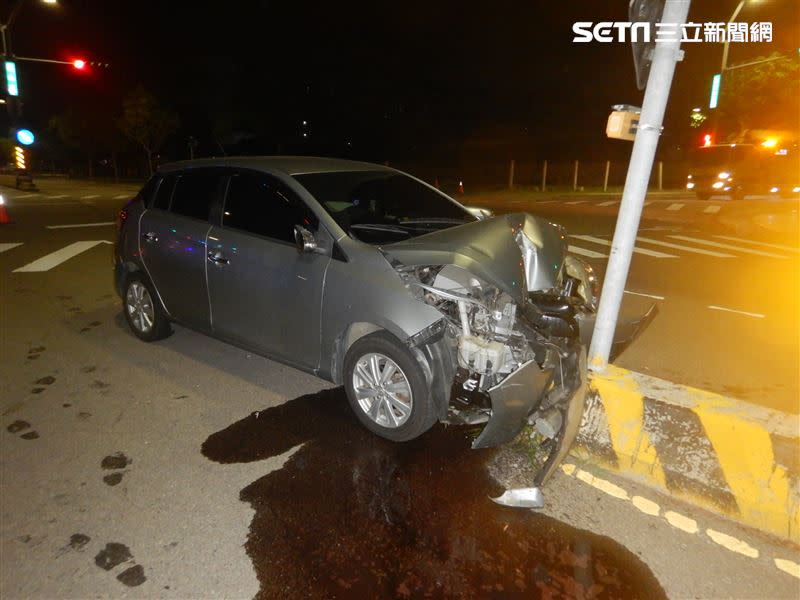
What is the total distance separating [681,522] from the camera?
3.09m

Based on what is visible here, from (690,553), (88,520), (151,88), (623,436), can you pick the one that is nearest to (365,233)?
(623,436)

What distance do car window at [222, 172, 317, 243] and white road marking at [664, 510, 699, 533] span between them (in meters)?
2.84

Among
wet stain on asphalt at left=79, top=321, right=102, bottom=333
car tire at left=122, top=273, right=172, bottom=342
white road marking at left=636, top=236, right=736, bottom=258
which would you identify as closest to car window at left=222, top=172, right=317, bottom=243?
car tire at left=122, top=273, right=172, bottom=342

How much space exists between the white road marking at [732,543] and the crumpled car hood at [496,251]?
1.59 meters

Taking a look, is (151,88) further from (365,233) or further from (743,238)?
(365,233)

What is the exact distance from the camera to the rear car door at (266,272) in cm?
410

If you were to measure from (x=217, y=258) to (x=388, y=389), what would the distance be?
1.87m

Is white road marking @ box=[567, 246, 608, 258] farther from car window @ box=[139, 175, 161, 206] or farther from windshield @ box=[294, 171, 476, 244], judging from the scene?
car window @ box=[139, 175, 161, 206]

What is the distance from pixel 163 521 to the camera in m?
3.02

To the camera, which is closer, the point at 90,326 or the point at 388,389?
the point at 388,389

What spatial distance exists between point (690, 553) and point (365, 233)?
9.03 ft

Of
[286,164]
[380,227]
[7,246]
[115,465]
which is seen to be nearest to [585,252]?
[380,227]

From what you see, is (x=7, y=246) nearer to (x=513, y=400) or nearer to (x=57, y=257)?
(x=57, y=257)

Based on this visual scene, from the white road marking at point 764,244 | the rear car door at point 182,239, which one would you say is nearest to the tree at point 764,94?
the white road marking at point 764,244
